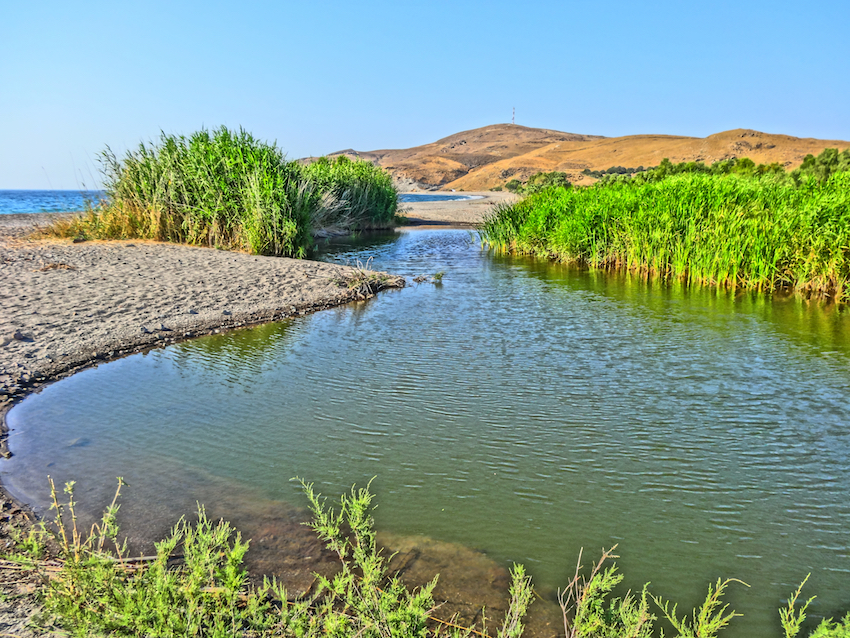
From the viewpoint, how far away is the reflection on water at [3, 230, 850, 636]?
3.27 metres

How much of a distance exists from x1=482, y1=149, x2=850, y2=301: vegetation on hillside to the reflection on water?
6.62ft

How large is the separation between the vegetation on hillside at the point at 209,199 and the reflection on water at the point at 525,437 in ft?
17.1

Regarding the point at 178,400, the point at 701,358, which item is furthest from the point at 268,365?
the point at 701,358

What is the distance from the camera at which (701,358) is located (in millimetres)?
6422

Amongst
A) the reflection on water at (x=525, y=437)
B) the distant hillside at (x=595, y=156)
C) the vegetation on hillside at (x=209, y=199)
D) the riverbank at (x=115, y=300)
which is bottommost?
the reflection on water at (x=525, y=437)

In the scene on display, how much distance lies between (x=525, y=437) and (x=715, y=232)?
Answer: 795cm

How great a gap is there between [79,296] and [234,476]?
5.42 meters

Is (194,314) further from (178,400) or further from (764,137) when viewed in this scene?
(764,137)

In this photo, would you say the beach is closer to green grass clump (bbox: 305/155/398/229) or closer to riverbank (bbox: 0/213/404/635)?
riverbank (bbox: 0/213/404/635)

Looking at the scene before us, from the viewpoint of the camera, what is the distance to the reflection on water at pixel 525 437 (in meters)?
3.27

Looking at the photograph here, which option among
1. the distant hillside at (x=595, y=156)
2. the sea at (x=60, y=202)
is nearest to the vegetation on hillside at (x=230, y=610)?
the sea at (x=60, y=202)

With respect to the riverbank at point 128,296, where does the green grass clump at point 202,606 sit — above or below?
below

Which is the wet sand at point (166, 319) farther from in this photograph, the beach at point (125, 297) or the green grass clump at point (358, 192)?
the green grass clump at point (358, 192)

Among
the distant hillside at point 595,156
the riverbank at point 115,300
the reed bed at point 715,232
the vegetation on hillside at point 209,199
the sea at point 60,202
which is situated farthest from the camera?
the distant hillside at point 595,156
